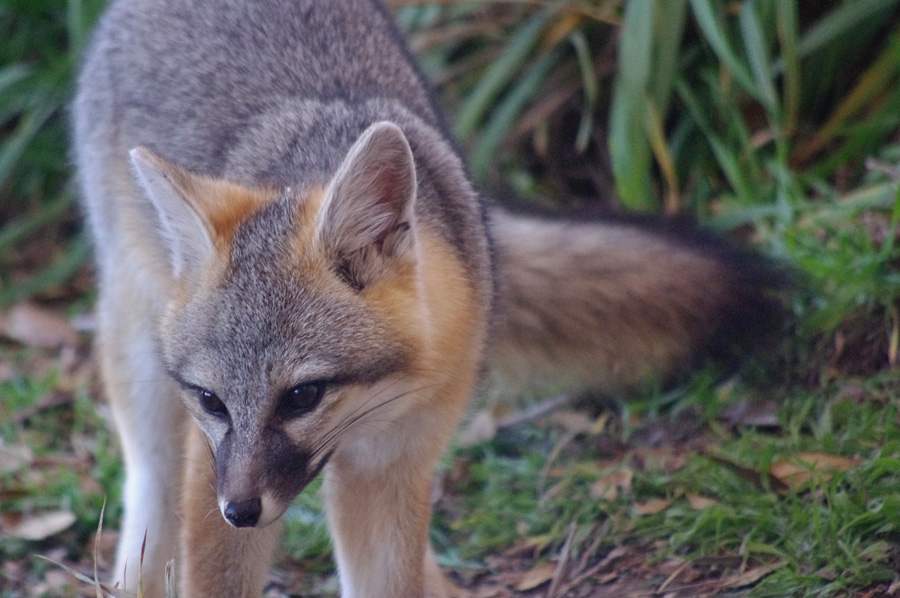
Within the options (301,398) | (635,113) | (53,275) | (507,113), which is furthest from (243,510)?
(53,275)

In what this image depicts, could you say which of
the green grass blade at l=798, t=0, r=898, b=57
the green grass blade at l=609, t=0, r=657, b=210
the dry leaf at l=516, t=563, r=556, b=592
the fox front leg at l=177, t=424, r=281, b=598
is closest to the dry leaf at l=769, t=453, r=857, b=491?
the dry leaf at l=516, t=563, r=556, b=592

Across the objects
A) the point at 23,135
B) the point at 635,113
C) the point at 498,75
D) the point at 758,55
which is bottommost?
the point at 23,135

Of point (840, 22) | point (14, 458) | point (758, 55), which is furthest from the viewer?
point (840, 22)

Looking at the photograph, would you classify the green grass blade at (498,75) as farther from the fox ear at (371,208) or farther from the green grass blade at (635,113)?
the fox ear at (371,208)

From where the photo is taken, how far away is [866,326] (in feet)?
12.6

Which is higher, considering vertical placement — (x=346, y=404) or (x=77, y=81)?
(x=77, y=81)

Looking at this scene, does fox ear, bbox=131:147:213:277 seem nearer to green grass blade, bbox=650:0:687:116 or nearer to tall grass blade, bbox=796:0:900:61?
green grass blade, bbox=650:0:687:116

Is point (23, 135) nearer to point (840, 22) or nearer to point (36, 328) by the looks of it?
point (36, 328)

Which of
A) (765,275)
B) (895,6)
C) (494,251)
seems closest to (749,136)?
(895,6)

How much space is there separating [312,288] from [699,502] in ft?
5.24

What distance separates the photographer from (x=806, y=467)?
10.7 ft

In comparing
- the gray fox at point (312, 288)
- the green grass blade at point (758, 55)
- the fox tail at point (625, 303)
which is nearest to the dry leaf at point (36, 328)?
the gray fox at point (312, 288)

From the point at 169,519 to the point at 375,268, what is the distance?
4.96ft

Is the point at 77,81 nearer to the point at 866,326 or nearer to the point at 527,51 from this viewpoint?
the point at 527,51
